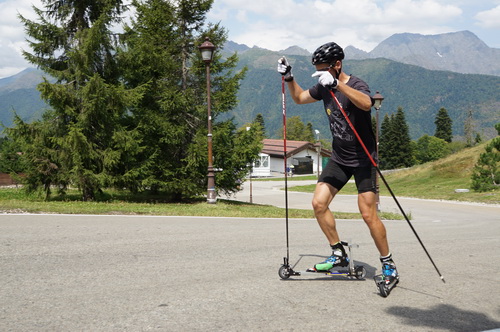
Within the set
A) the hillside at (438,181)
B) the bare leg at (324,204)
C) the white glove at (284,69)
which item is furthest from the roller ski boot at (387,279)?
the hillside at (438,181)

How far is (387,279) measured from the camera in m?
4.25

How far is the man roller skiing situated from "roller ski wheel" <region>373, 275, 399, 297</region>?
0.03 m

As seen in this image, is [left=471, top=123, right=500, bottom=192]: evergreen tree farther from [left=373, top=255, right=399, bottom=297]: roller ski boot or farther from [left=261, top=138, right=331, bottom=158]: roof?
[left=261, top=138, right=331, bottom=158]: roof

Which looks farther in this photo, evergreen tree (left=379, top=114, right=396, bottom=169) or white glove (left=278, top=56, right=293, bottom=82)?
evergreen tree (left=379, top=114, right=396, bottom=169)

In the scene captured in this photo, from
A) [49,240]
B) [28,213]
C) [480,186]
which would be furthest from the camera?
[480,186]

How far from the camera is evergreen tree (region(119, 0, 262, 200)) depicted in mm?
20422

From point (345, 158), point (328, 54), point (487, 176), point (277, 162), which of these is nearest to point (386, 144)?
point (277, 162)

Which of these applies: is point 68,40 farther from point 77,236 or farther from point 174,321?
point 174,321

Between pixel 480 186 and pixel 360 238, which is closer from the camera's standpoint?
pixel 360 238

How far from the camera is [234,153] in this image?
67.8 feet

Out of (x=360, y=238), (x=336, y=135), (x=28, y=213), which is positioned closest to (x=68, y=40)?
(x=28, y=213)

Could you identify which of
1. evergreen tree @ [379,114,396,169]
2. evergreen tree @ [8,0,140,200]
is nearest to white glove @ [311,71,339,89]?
evergreen tree @ [8,0,140,200]

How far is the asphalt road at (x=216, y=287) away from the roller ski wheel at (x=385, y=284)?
6cm

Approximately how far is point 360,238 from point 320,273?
3614 mm
